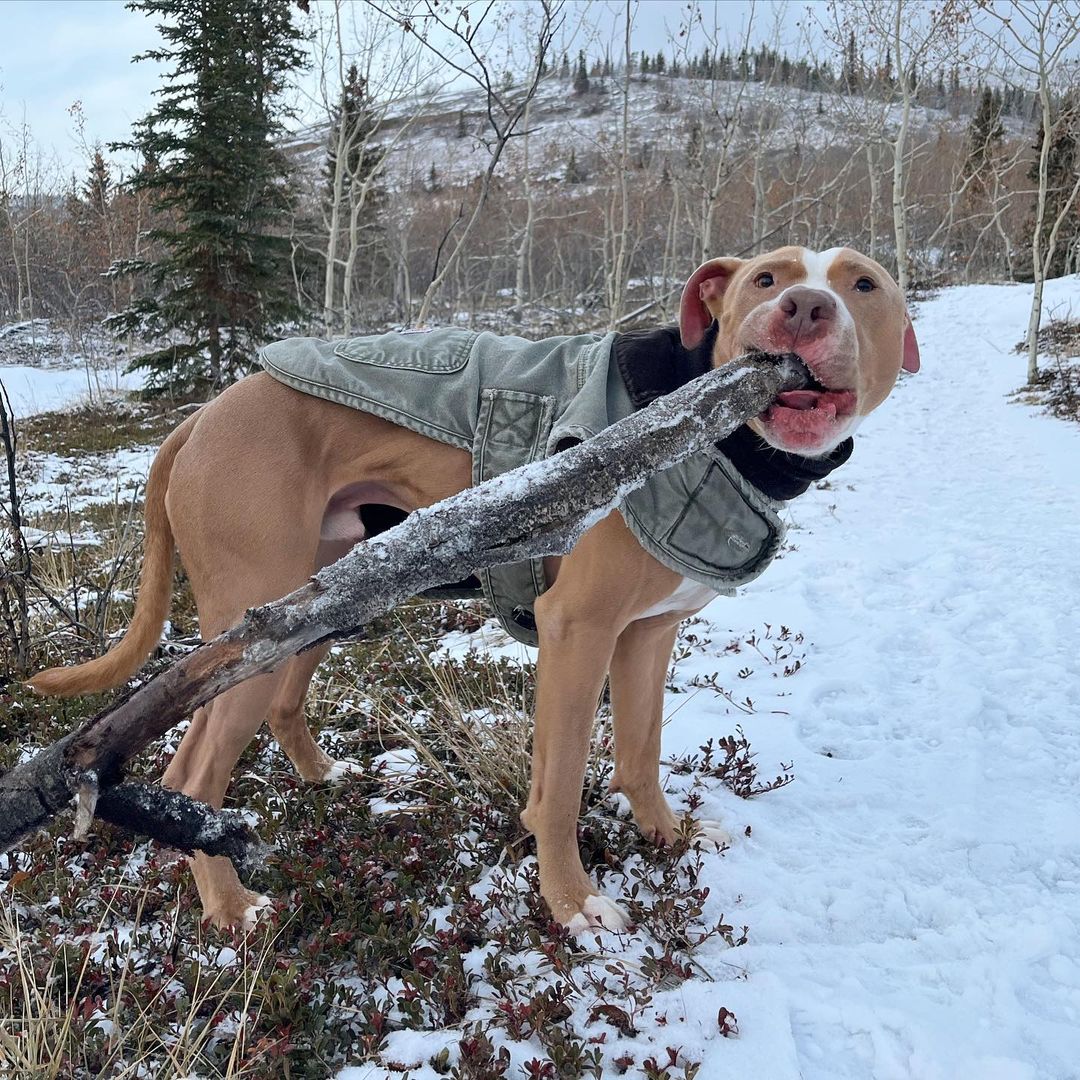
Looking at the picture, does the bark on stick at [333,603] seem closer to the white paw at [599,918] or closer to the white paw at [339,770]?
the white paw at [599,918]

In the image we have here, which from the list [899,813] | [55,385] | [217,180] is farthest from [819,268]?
[55,385]

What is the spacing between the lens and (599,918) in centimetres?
215

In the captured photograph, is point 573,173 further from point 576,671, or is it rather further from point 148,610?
point 576,671

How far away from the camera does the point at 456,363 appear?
94.3 inches

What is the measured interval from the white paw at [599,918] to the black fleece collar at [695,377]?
121 centimetres

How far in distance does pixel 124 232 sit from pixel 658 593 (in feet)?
103

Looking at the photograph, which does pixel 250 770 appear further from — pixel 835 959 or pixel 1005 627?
pixel 1005 627

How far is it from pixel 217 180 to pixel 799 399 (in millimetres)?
15758

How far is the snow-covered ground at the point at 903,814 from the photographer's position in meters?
1.79

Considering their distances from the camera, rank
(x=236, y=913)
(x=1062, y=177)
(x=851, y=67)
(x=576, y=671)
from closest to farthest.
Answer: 1. (x=576, y=671)
2. (x=236, y=913)
3. (x=851, y=67)
4. (x=1062, y=177)

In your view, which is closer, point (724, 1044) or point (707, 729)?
point (724, 1044)

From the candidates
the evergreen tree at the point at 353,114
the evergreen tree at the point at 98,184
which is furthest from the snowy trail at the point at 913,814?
the evergreen tree at the point at 98,184

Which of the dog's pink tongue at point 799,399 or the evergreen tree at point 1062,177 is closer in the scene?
the dog's pink tongue at point 799,399

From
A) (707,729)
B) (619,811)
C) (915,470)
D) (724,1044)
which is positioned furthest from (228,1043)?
(915,470)
